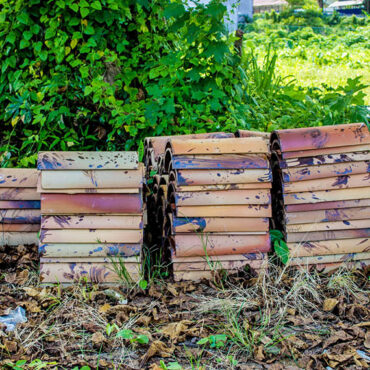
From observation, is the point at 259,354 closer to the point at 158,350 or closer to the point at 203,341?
the point at 203,341

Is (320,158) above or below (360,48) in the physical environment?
below

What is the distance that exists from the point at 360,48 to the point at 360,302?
1275cm

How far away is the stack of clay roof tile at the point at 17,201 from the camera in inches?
147

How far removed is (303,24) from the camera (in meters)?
23.2

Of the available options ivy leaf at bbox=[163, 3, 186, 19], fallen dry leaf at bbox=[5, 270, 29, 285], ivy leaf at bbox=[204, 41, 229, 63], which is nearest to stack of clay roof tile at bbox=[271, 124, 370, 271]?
ivy leaf at bbox=[204, 41, 229, 63]

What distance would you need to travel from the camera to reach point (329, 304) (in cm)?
306

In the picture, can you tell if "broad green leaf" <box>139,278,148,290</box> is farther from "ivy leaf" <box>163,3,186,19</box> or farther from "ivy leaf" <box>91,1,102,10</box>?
"ivy leaf" <box>91,1,102,10</box>

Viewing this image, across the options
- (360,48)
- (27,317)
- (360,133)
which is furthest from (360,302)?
(360,48)

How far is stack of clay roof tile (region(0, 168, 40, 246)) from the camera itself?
3729 mm

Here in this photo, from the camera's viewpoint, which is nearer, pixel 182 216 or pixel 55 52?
pixel 182 216

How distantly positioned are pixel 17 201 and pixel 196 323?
169cm

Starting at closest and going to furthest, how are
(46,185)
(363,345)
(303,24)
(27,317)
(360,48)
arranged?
(363,345), (27,317), (46,185), (360,48), (303,24)

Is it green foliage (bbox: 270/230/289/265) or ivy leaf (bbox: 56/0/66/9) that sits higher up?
ivy leaf (bbox: 56/0/66/9)

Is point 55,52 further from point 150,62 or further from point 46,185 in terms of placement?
point 46,185
